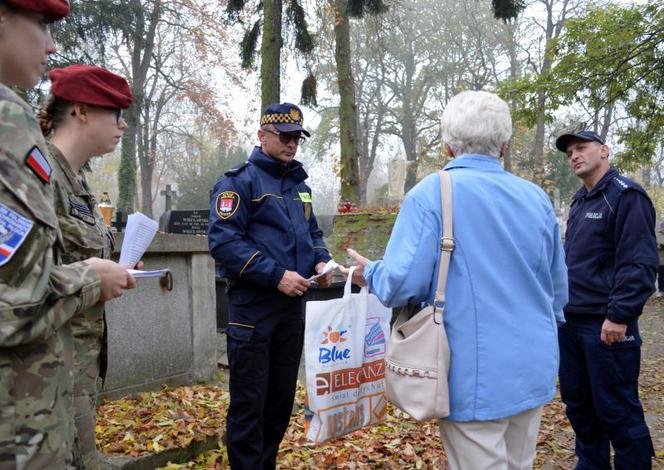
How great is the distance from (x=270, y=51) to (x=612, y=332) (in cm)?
744

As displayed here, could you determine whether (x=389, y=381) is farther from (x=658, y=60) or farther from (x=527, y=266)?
(x=658, y=60)

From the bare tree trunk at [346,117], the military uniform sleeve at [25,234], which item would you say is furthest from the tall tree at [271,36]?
the military uniform sleeve at [25,234]

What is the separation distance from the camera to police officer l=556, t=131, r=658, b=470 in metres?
3.15

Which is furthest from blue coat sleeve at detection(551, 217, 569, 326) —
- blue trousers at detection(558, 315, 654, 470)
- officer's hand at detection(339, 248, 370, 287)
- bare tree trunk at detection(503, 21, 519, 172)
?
bare tree trunk at detection(503, 21, 519, 172)

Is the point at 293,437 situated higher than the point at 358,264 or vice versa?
the point at 358,264

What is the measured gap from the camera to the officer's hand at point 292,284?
9.38 feet

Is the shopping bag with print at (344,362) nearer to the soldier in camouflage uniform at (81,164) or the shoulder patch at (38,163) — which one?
the soldier in camouflage uniform at (81,164)

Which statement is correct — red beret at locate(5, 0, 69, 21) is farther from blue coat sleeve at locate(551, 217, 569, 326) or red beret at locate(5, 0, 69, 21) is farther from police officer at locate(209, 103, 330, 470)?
blue coat sleeve at locate(551, 217, 569, 326)

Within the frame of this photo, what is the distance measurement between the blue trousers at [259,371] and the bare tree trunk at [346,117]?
8.30 meters

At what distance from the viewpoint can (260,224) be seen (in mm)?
3025

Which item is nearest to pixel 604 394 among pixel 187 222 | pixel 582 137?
pixel 582 137

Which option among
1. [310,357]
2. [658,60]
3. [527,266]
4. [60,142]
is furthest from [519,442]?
[658,60]

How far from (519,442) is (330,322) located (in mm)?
972

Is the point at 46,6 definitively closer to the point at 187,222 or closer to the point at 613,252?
the point at 613,252
